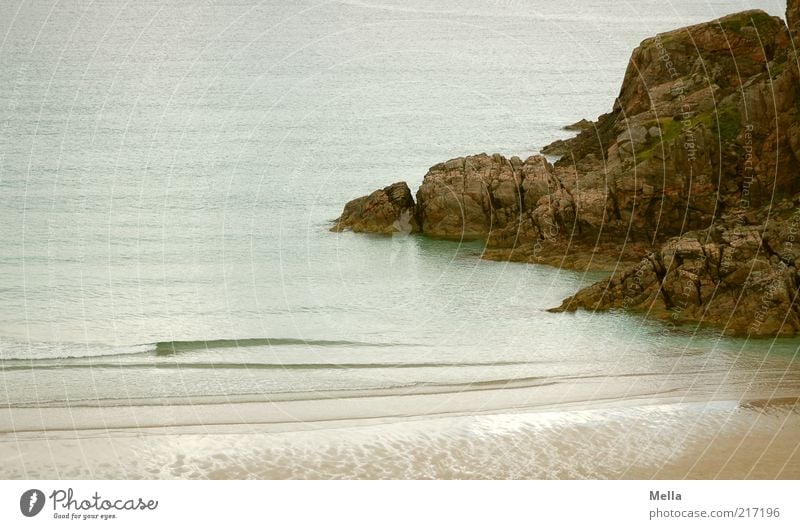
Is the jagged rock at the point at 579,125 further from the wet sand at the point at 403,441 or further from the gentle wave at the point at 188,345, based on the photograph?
the wet sand at the point at 403,441

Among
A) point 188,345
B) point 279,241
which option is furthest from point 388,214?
point 188,345

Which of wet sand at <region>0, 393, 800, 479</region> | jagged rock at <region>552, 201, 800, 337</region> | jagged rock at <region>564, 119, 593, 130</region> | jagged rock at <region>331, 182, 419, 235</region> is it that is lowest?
wet sand at <region>0, 393, 800, 479</region>

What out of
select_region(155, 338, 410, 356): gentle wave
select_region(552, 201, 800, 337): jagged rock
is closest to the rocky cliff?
select_region(552, 201, 800, 337): jagged rock

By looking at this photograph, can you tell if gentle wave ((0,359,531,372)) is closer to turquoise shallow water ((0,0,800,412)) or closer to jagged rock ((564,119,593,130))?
turquoise shallow water ((0,0,800,412))

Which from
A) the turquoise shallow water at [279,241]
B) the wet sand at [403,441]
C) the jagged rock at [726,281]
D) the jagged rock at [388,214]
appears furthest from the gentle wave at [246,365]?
the jagged rock at [388,214]

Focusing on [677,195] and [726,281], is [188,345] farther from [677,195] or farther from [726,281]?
[677,195]

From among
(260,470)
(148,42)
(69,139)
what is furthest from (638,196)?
(148,42)
